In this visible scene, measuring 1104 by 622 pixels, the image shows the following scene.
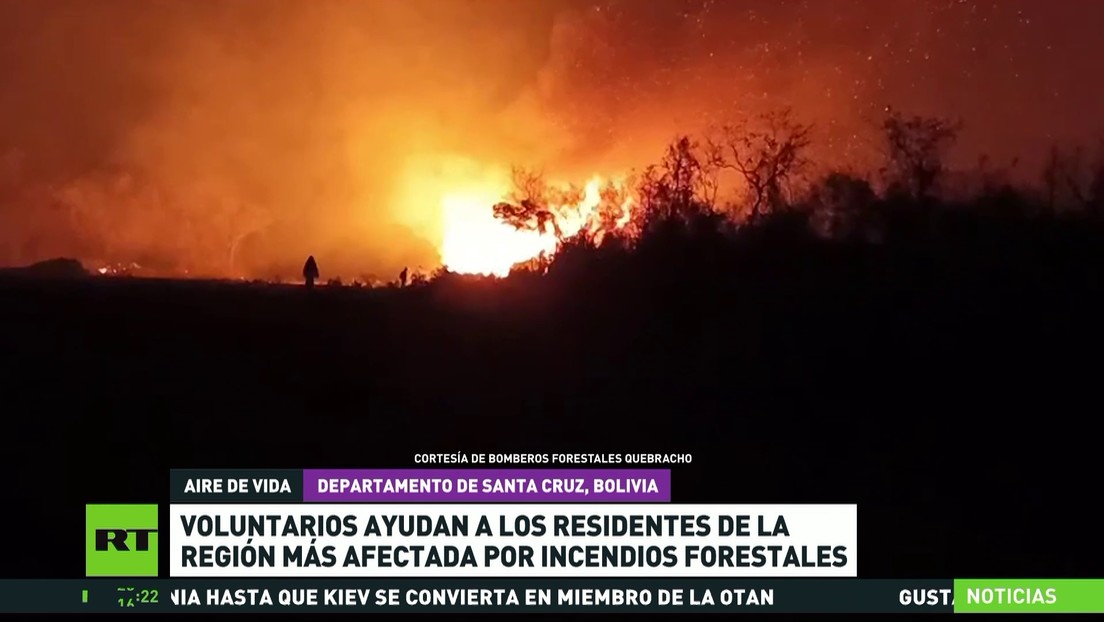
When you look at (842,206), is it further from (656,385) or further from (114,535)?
(114,535)

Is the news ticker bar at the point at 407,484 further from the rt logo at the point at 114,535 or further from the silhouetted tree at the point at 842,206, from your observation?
the silhouetted tree at the point at 842,206

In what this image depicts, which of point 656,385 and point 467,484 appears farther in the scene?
point 656,385

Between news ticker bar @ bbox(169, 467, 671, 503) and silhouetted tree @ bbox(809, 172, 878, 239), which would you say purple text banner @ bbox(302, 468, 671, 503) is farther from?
silhouetted tree @ bbox(809, 172, 878, 239)

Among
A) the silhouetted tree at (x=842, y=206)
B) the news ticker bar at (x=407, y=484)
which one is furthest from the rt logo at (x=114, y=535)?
the silhouetted tree at (x=842, y=206)

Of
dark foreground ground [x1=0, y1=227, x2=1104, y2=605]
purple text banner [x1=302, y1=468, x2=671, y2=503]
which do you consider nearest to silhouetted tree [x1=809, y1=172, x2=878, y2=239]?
dark foreground ground [x1=0, y1=227, x2=1104, y2=605]

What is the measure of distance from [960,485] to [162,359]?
46.8 ft

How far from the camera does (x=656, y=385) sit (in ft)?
82.9

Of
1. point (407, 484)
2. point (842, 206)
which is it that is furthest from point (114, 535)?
point (842, 206)

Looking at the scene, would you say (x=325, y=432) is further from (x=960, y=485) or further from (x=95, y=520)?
(x=960, y=485)

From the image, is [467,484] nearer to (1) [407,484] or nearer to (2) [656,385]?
(1) [407,484]

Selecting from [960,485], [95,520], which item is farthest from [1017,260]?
[95,520]

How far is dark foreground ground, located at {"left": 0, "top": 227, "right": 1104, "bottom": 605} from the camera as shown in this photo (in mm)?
20141

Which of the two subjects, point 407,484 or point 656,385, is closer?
point 407,484

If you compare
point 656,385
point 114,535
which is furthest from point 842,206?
point 114,535
